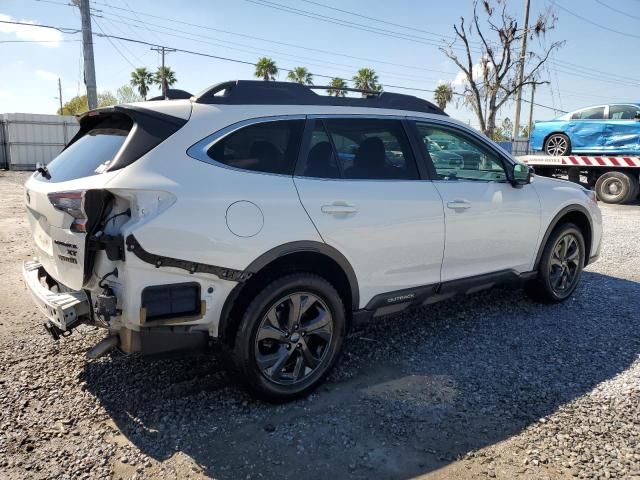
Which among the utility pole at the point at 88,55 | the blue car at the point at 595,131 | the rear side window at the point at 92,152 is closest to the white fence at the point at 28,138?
the utility pole at the point at 88,55

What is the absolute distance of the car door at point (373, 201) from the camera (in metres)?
3.24

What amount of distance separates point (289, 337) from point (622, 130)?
14494mm

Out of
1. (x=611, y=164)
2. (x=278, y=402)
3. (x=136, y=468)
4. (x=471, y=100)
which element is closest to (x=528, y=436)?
(x=278, y=402)

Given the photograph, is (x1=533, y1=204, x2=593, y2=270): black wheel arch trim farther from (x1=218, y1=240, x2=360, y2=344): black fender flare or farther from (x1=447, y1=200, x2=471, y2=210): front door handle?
(x1=218, y1=240, x2=360, y2=344): black fender flare

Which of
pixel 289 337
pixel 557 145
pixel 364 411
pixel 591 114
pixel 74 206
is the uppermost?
pixel 591 114

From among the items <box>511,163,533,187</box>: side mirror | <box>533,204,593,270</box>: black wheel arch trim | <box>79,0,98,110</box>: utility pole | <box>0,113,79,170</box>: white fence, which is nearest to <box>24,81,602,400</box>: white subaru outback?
<box>511,163,533,187</box>: side mirror

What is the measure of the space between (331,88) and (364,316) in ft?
5.34

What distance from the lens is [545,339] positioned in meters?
4.29

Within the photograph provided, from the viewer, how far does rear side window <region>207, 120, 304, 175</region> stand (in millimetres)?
2969

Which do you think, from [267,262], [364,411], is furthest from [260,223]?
[364,411]

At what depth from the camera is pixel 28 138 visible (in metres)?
22.2

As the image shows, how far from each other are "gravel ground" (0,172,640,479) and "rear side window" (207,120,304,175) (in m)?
1.28

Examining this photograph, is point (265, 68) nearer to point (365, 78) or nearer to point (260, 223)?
point (365, 78)

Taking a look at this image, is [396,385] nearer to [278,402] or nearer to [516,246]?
[278,402]
